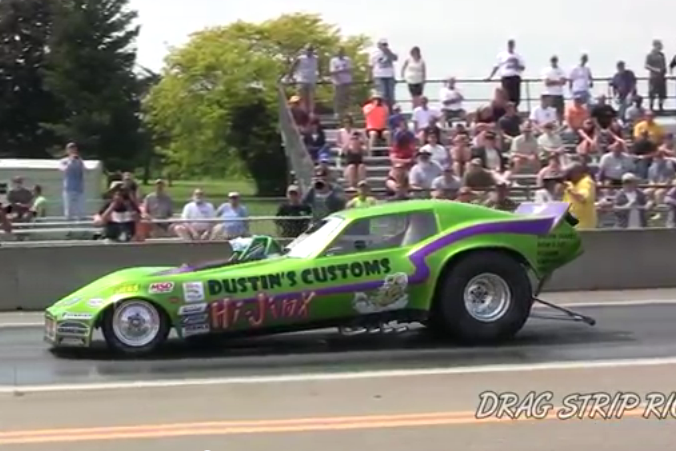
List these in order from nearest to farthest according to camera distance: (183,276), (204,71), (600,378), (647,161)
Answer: (600,378) < (183,276) < (647,161) < (204,71)

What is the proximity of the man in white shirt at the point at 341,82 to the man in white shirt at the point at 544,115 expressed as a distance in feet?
13.1

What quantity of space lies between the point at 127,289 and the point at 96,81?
53.7 metres

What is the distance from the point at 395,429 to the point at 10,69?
6642cm

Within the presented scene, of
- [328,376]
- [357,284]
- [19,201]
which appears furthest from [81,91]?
[328,376]

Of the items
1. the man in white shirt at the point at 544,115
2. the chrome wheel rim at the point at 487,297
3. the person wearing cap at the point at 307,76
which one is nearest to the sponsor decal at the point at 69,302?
the chrome wheel rim at the point at 487,297

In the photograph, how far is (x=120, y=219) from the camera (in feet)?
59.8

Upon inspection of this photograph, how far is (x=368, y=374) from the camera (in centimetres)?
1110

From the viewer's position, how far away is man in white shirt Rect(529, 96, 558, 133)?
25316 millimetres

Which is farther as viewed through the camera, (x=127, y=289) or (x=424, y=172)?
(x=424, y=172)

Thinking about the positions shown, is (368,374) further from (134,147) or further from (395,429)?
(134,147)

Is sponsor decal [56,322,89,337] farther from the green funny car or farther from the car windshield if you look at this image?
the car windshield

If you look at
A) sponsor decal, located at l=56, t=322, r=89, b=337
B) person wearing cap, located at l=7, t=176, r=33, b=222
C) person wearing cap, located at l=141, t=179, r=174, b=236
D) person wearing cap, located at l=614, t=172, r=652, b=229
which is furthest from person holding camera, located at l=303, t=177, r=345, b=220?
sponsor decal, located at l=56, t=322, r=89, b=337

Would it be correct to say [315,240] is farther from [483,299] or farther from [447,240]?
[483,299]

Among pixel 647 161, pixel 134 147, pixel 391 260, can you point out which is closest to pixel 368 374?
pixel 391 260
